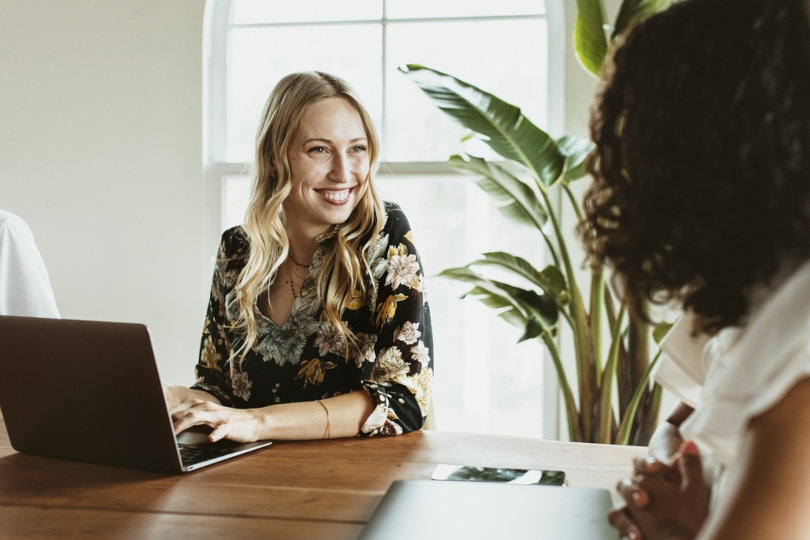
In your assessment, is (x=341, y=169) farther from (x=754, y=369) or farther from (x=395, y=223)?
(x=754, y=369)

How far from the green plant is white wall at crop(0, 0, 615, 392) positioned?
129 cm

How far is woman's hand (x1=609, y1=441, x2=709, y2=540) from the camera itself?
850mm

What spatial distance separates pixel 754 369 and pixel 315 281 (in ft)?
4.19

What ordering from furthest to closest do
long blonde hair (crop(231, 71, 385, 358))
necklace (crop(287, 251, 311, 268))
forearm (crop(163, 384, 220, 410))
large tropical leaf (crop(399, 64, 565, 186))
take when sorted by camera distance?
1. large tropical leaf (crop(399, 64, 565, 186))
2. necklace (crop(287, 251, 311, 268))
3. long blonde hair (crop(231, 71, 385, 358))
4. forearm (crop(163, 384, 220, 410))

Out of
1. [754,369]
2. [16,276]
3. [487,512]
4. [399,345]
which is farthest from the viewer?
[16,276]

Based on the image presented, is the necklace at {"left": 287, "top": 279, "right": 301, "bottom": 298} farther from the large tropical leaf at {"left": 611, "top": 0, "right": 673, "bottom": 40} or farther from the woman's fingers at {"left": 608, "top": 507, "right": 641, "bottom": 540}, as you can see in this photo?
the large tropical leaf at {"left": 611, "top": 0, "right": 673, "bottom": 40}

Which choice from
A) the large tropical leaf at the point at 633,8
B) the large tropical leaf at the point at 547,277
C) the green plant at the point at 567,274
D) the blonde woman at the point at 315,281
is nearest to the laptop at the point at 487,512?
the blonde woman at the point at 315,281

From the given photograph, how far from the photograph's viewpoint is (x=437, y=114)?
3.35 meters

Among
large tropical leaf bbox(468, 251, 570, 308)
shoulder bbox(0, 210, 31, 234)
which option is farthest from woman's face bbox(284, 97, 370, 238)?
shoulder bbox(0, 210, 31, 234)

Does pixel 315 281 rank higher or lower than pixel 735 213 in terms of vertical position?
lower

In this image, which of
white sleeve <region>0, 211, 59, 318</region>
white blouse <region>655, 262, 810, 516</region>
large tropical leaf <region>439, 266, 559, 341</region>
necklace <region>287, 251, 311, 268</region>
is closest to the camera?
white blouse <region>655, 262, 810, 516</region>

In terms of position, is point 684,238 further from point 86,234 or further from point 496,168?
point 86,234

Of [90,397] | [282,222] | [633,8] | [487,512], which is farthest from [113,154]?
[487,512]

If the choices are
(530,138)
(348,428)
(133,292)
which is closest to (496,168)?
(530,138)
